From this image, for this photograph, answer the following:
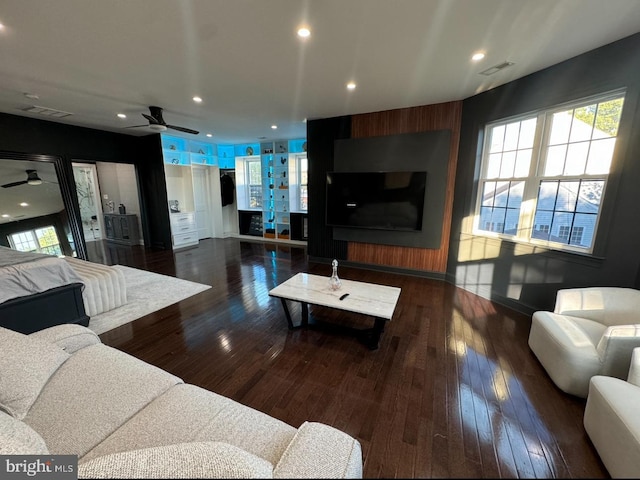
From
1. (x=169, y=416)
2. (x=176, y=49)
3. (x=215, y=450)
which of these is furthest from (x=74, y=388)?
(x=176, y=49)

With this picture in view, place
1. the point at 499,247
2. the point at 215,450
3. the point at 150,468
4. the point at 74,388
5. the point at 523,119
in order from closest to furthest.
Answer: the point at 150,468 → the point at 215,450 → the point at 74,388 → the point at 523,119 → the point at 499,247

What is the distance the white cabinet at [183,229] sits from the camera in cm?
621

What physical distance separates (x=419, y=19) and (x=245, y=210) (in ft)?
20.6

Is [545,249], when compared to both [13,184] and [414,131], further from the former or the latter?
[13,184]

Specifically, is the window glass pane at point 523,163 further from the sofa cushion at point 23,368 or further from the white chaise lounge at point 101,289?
the white chaise lounge at point 101,289

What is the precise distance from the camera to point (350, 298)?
244cm

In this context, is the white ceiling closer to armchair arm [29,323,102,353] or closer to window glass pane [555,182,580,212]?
window glass pane [555,182,580,212]

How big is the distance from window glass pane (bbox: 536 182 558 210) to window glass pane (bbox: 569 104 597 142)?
0.50m

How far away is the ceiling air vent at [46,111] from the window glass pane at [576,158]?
716 centimetres

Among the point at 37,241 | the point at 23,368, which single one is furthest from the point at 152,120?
the point at 23,368

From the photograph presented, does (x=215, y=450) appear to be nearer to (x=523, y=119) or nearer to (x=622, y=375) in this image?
(x=622, y=375)

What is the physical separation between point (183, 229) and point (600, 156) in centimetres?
742

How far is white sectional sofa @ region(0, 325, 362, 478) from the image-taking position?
568mm

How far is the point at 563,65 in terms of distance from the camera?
2.63 metres
